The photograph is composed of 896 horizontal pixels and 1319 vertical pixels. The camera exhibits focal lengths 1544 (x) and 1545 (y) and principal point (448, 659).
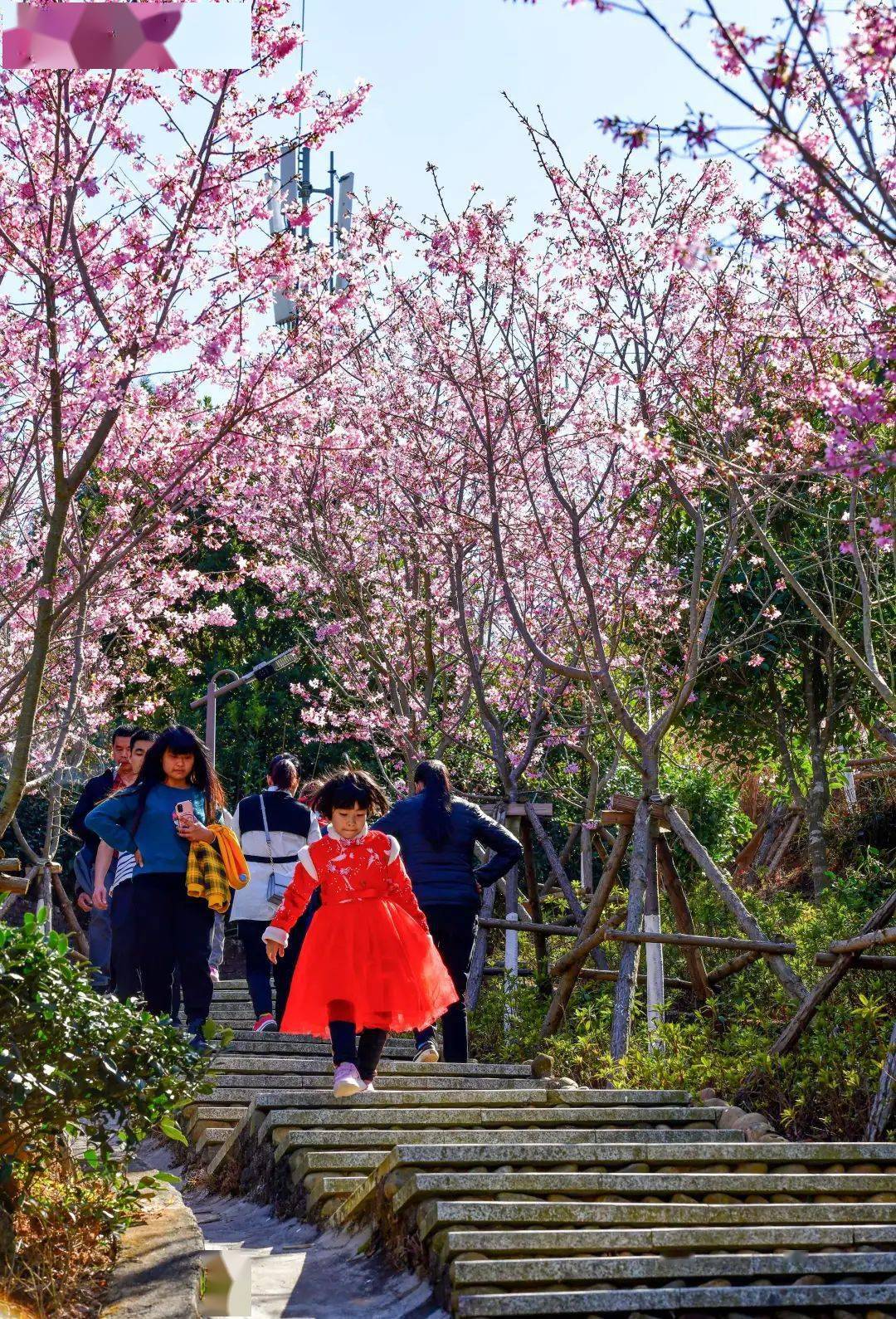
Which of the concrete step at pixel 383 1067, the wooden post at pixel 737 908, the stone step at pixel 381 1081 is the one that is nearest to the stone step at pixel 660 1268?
the stone step at pixel 381 1081

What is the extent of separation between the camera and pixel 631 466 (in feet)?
34.0

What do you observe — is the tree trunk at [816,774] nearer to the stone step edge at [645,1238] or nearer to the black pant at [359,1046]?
the black pant at [359,1046]

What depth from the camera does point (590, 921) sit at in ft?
29.8

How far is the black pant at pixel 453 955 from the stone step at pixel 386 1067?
0.22m

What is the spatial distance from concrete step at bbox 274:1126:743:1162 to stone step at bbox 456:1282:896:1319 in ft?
4.82

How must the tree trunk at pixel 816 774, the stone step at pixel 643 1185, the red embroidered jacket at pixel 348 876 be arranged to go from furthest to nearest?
the tree trunk at pixel 816 774
the red embroidered jacket at pixel 348 876
the stone step at pixel 643 1185

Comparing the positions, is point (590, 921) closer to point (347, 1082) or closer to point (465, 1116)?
point (347, 1082)

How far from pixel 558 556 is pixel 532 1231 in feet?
26.8

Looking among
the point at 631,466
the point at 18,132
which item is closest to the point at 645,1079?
the point at 631,466

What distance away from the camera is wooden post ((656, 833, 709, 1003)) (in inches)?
349

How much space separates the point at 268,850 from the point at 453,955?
1.63 meters

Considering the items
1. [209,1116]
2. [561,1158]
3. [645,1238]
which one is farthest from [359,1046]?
[645,1238]

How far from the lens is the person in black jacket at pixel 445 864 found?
26.9 feet

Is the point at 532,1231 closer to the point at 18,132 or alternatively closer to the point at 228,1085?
the point at 228,1085
